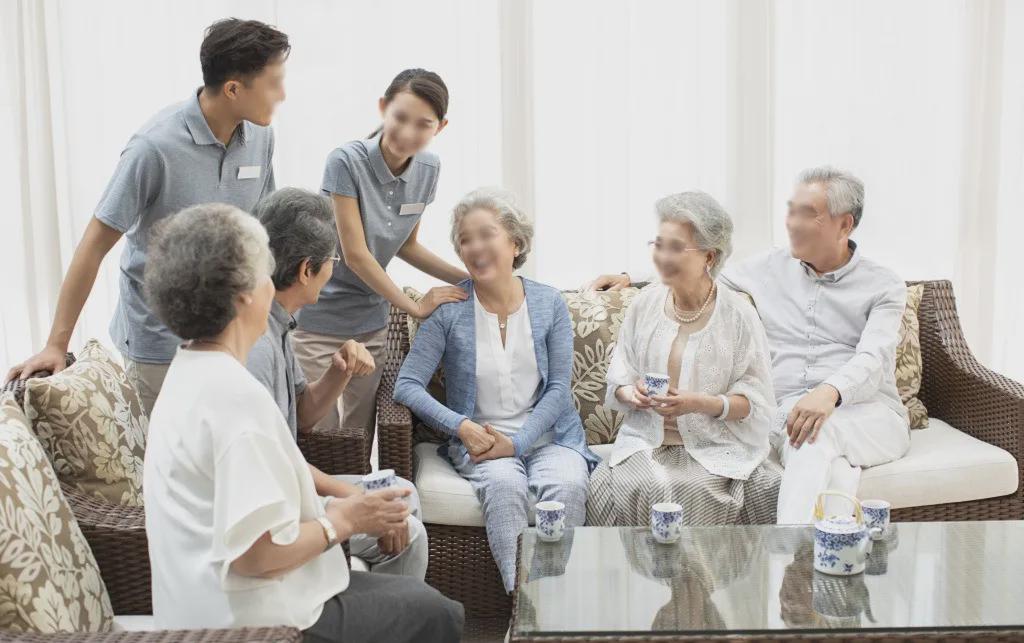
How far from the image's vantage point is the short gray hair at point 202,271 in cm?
176

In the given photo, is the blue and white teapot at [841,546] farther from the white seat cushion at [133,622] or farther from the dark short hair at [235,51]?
the dark short hair at [235,51]

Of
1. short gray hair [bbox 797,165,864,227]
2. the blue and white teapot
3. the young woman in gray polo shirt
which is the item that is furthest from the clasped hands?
short gray hair [bbox 797,165,864,227]

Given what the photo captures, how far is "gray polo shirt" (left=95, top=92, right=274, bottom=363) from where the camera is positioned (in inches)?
106

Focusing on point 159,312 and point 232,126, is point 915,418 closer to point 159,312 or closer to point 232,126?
point 232,126

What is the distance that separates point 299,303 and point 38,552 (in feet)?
2.54

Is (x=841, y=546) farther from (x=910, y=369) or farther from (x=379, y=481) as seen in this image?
(x=910, y=369)

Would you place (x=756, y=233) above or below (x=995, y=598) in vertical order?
above

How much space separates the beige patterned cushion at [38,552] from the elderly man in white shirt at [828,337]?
5.90 feet

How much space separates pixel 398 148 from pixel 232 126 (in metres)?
0.50

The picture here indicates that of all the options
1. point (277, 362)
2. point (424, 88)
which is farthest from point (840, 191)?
point (277, 362)

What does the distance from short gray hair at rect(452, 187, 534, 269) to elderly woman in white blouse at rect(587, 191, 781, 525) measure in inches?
16.1

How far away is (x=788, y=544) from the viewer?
2.45 metres

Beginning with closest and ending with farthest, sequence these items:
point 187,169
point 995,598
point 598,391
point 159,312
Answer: point 159,312
point 995,598
point 187,169
point 598,391

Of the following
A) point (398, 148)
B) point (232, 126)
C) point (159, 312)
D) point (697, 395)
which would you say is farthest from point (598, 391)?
point (159, 312)
